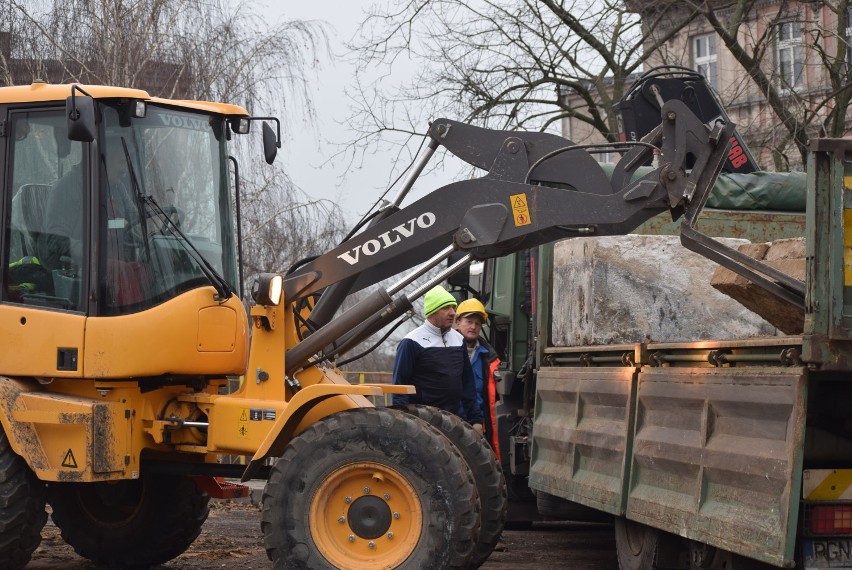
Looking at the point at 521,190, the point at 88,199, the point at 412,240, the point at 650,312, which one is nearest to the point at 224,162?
the point at 88,199

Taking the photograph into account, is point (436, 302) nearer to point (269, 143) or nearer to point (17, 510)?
point (269, 143)

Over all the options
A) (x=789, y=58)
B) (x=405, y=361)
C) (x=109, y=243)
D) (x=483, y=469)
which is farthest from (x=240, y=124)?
(x=789, y=58)

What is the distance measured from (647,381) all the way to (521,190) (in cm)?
118

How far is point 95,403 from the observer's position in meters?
7.08

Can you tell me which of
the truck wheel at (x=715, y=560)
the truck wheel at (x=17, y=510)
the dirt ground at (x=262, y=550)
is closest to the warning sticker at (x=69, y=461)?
the truck wheel at (x=17, y=510)

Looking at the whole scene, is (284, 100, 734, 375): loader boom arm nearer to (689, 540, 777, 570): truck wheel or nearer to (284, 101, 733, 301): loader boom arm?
(284, 101, 733, 301): loader boom arm

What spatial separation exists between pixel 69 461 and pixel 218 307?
116 centimetres

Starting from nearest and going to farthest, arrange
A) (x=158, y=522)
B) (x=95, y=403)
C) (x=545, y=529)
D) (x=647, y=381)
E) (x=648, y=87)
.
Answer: (x=647, y=381)
(x=95, y=403)
(x=158, y=522)
(x=648, y=87)
(x=545, y=529)

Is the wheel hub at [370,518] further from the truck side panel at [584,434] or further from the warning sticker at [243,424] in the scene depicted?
the truck side panel at [584,434]

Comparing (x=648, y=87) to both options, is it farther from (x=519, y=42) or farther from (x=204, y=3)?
(x=204, y=3)

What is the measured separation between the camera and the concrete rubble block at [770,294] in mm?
6164

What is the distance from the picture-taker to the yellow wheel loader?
6.50 metres

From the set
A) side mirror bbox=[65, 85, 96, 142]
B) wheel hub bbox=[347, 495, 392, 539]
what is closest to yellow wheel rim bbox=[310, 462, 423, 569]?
wheel hub bbox=[347, 495, 392, 539]

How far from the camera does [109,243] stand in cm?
712
